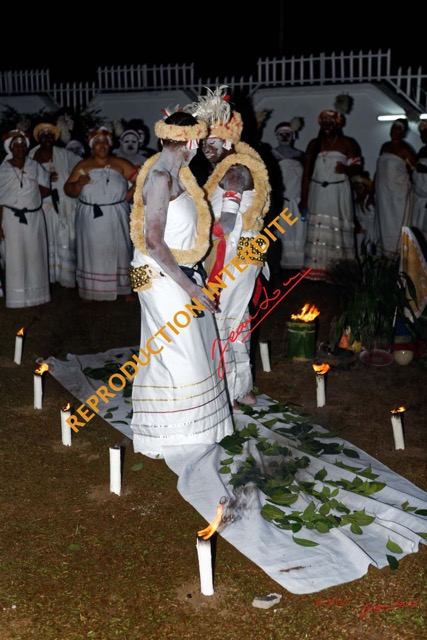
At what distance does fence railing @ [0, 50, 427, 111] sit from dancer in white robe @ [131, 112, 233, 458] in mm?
9537

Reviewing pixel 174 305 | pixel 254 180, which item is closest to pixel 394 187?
pixel 254 180

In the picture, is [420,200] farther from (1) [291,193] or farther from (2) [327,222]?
(1) [291,193]

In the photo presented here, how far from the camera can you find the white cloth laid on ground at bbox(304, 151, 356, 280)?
34.0 feet

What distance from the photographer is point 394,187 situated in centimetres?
1078

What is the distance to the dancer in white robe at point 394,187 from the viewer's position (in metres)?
10.8

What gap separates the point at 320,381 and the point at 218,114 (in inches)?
81.5

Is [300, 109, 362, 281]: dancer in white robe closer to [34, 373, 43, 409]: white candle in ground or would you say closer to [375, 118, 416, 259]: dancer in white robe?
[375, 118, 416, 259]: dancer in white robe

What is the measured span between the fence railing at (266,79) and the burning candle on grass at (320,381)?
868 cm

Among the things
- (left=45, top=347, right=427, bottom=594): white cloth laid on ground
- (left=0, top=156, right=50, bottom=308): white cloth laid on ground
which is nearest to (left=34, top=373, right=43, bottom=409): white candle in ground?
(left=45, top=347, right=427, bottom=594): white cloth laid on ground

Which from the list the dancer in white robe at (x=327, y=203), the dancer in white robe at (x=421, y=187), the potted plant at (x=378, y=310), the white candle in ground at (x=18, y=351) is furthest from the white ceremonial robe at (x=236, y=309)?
the dancer in white robe at (x=421, y=187)

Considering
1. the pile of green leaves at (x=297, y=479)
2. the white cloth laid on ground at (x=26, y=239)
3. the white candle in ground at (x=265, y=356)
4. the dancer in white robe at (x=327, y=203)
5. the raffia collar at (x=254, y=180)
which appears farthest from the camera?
the dancer in white robe at (x=327, y=203)

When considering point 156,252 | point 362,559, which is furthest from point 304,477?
point 156,252

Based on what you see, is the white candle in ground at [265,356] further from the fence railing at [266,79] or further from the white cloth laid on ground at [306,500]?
the fence railing at [266,79]

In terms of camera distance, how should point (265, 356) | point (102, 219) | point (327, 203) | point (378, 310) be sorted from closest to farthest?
point (265, 356), point (378, 310), point (102, 219), point (327, 203)
